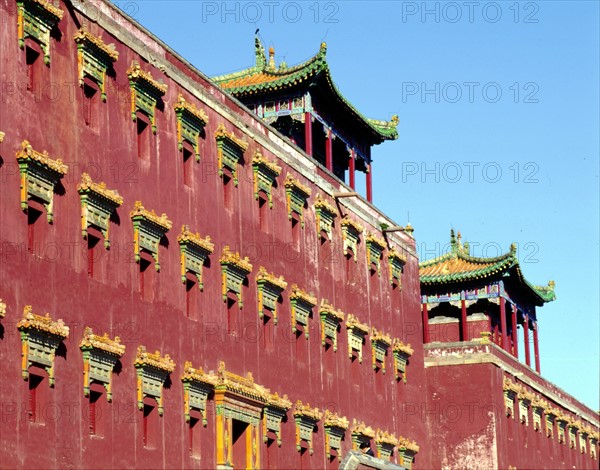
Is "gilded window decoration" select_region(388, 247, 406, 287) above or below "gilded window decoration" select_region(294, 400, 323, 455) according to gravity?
above

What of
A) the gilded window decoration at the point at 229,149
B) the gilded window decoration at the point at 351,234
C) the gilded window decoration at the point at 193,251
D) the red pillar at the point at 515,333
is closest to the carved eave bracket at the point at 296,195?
the gilded window decoration at the point at 351,234

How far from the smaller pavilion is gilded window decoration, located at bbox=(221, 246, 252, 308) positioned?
27.1 metres

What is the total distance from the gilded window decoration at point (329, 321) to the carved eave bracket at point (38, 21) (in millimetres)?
16718

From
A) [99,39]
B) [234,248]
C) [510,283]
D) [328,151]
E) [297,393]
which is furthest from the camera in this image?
[510,283]

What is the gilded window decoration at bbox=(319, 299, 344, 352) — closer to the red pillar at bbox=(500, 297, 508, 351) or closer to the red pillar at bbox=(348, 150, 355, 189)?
the red pillar at bbox=(348, 150, 355, 189)

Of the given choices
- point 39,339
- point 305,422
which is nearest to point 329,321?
point 305,422

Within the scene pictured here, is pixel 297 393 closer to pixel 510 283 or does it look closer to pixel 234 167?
pixel 234 167

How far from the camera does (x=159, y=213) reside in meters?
37.8

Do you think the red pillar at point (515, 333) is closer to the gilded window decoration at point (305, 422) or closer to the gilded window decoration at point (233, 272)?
the gilded window decoration at point (305, 422)

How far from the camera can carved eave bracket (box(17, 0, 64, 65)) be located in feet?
107

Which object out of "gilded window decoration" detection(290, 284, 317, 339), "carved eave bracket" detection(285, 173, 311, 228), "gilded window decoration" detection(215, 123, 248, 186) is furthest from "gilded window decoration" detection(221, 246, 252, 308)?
"carved eave bracket" detection(285, 173, 311, 228)

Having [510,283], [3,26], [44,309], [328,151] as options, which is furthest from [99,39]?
[510,283]

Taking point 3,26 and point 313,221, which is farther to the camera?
point 313,221

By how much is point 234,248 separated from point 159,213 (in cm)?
450
